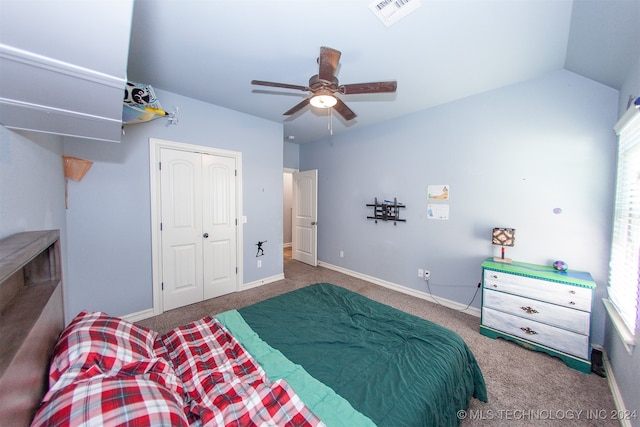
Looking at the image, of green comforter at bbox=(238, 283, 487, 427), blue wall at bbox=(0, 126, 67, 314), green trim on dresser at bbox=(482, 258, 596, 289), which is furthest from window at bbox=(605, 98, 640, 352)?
blue wall at bbox=(0, 126, 67, 314)

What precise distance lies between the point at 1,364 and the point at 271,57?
239 cm

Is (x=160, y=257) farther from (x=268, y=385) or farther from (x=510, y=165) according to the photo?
(x=510, y=165)

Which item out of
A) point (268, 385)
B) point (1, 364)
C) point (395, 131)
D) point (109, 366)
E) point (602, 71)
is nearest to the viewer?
point (1, 364)

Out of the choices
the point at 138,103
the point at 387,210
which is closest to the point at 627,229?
the point at 387,210

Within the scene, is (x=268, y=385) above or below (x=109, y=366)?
below

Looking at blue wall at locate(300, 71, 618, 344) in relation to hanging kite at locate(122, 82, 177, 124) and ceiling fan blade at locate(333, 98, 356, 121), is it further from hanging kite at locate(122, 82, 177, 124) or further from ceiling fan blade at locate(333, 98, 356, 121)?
hanging kite at locate(122, 82, 177, 124)

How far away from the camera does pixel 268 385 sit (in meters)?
1.10

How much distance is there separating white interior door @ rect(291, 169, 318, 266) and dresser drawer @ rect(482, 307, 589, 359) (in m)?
3.17

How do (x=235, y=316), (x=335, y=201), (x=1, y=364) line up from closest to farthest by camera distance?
(x=1, y=364), (x=235, y=316), (x=335, y=201)

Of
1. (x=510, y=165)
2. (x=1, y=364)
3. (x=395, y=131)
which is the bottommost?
(x=1, y=364)

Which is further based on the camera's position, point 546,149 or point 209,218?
point 209,218

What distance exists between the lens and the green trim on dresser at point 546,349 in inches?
77.9

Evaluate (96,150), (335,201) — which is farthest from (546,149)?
(96,150)

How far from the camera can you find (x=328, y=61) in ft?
5.50
